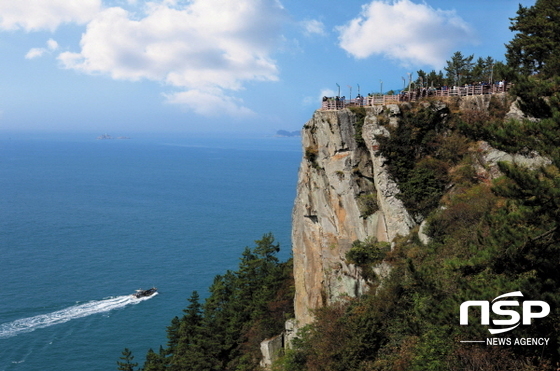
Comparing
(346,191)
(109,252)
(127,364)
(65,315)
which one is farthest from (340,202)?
(109,252)

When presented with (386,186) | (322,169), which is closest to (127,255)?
(322,169)

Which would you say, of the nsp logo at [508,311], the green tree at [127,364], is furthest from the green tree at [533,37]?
the green tree at [127,364]

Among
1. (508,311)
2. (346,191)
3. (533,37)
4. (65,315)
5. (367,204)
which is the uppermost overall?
(533,37)

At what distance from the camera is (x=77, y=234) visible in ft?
250

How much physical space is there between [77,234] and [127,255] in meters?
13.6

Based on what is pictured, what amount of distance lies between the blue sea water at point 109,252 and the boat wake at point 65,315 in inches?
3.9

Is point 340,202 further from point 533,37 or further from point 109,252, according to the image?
point 109,252

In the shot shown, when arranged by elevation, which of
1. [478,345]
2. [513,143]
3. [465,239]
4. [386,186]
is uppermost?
[513,143]

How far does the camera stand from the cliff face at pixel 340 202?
26156 millimetres

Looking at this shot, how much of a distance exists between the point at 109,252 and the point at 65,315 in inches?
740

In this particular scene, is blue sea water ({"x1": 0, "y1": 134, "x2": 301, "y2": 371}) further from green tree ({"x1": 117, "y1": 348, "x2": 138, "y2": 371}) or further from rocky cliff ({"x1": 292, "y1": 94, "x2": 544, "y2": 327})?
rocky cliff ({"x1": 292, "y1": 94, "x2": 544, "y2": 327})

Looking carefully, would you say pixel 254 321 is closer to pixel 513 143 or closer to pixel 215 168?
pixel 513 143

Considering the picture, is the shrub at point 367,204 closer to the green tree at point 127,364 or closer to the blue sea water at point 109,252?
the green tree at point 127,364

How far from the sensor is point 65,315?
50031mm
